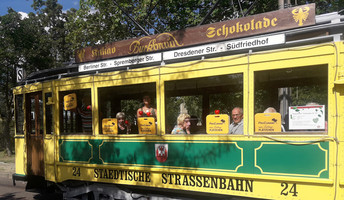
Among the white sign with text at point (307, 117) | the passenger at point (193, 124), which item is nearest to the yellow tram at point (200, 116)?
the white sign with text at point (307, 117)

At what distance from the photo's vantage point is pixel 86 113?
530 centimetres

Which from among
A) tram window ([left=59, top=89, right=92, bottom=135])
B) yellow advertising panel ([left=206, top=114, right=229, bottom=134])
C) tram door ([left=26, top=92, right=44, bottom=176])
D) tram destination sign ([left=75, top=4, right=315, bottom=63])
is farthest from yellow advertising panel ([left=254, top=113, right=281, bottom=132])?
tram door ([left=26, top=92, right=44, bottom=176])

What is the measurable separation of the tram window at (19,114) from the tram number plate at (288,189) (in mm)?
5499

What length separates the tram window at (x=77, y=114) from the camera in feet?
17.3

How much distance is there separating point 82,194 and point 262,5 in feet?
33.1

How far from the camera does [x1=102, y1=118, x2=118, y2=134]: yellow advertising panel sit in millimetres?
4821

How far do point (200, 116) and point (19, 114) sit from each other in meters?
4.06

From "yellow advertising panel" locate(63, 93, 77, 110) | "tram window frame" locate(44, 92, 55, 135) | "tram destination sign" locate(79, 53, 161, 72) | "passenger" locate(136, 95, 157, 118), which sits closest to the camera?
"tram destination sign" locate(79, 53, 161, 72)

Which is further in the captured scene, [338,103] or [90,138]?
[90,138]

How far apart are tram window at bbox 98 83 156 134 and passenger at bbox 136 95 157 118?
22mm

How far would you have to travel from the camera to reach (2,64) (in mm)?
12859

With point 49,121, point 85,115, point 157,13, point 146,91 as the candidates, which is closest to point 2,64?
point 157,13

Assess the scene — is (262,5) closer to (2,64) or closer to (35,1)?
(2,64)

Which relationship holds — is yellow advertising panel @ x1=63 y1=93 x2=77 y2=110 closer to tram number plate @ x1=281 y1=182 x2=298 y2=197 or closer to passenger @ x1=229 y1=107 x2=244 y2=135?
passenger @ x1=229 y1=107 x2=244 y2=135
